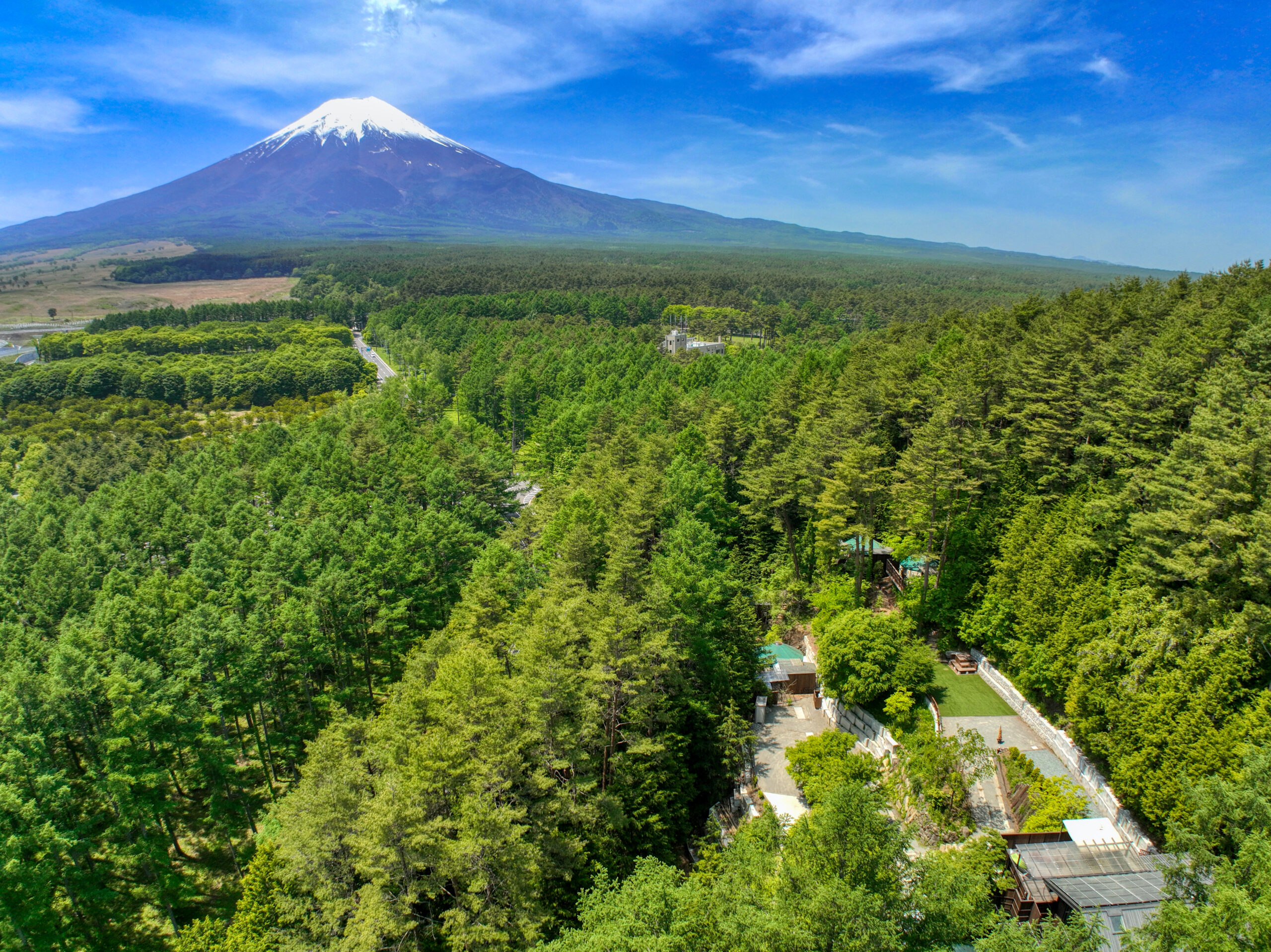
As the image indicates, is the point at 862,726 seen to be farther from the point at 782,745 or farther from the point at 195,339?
the point at 195,339

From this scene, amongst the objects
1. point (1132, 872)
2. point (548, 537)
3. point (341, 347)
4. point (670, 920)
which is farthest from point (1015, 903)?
point (341, 347)

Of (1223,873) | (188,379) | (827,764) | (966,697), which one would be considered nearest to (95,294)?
(188,379)

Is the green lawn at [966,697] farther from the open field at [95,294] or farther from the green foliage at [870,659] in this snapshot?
the open field at [95,294]

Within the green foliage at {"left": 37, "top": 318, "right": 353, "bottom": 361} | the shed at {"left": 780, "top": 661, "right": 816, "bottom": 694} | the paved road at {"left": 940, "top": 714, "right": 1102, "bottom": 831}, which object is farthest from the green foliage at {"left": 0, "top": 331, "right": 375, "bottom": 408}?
the paved road at {"left": 940, "top": 714, "right": 1102, "bottom": 831}

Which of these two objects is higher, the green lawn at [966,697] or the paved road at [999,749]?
the green lawn at [966,697]

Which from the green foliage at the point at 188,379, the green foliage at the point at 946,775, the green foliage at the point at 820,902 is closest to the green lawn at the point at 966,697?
the green foliage at the point at 946,775

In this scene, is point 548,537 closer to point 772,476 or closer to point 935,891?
point 772,476

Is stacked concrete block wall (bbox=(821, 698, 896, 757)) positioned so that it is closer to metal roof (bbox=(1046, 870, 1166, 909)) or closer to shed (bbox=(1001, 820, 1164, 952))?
shed (bbox=(1001, 820, 1164, 952))
